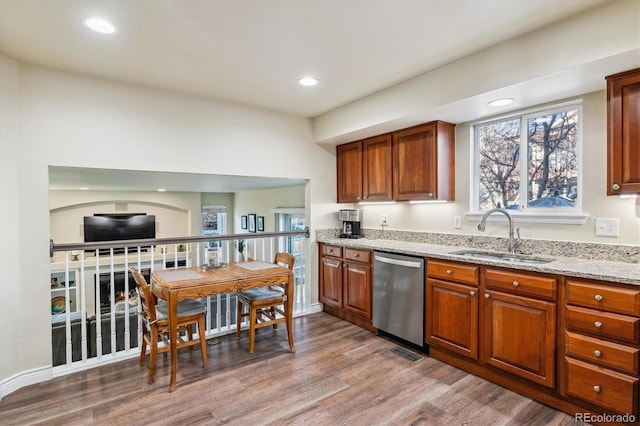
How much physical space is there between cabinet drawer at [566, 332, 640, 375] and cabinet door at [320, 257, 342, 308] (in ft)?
7.39

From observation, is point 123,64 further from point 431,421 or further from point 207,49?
point 431,421

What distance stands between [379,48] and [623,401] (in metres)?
2.64

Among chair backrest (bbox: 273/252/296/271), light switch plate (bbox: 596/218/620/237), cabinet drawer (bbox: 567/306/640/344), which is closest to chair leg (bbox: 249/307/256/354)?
chair backrest (bbox: 273/252/296/271)

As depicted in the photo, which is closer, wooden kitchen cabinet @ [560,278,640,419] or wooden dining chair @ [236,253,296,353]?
wooden kitchen cabinet @ [560,278,640,419]

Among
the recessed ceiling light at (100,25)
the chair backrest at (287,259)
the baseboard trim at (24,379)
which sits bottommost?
the baseboard trim at (24,379)

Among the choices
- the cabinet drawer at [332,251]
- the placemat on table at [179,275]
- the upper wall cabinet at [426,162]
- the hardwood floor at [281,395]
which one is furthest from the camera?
the cabinet drawer at [332,251]

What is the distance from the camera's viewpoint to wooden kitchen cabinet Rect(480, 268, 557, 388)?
7.09ft

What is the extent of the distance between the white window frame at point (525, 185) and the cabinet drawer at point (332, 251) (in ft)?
4.74

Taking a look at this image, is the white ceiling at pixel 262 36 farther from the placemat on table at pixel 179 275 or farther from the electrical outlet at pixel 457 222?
the placemat on table at pixel 179 275

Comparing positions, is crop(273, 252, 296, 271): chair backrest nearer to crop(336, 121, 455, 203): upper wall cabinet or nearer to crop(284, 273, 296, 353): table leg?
crop(284, 273, 296, 353): table leg

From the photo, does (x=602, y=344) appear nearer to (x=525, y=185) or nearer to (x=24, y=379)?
(x=525, y=185)

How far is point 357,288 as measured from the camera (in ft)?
11.9

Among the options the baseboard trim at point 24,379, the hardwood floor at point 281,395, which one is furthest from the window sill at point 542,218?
the baseboard trim at point 24,379

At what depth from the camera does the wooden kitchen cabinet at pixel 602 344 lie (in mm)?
1832
